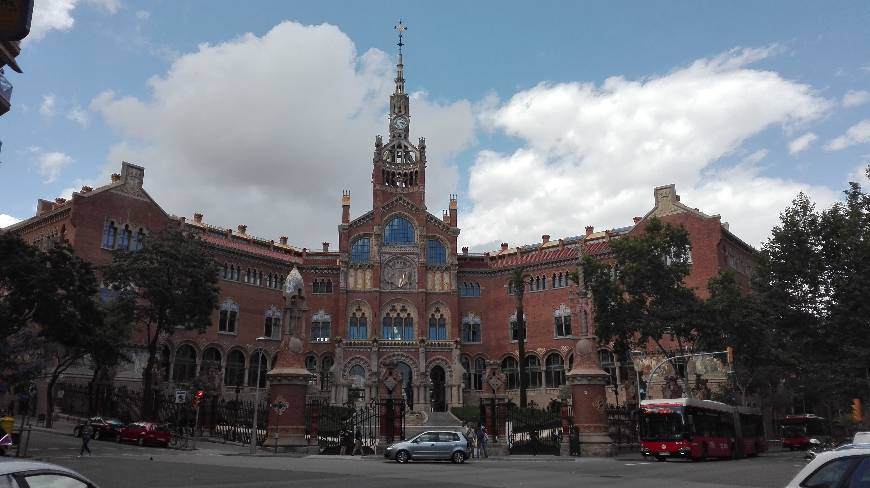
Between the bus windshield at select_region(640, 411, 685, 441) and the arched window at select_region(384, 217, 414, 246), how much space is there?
34.2 meters

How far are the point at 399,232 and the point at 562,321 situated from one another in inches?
641

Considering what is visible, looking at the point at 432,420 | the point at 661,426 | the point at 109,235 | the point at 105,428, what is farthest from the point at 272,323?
the point at 661,426

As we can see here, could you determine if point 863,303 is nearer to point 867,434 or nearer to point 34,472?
point 867,434

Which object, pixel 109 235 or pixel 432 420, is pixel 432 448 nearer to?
pixel 432 420

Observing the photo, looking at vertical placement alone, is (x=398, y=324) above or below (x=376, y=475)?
above

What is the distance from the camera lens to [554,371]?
2272 inches

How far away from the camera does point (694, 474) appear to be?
2061 cm

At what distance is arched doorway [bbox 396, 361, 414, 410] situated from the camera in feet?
184

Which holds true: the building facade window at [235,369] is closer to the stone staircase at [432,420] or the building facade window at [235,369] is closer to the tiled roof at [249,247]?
the tiled roof at [249,247]

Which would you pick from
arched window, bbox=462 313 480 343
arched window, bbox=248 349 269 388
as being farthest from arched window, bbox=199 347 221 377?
arched window, bbox=462 313 480 343

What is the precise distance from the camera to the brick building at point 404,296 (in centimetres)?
5316

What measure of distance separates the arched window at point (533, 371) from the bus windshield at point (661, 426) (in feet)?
96.0

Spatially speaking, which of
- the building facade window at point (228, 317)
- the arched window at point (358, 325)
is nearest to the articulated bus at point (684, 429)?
the arched window at point (358, 325)

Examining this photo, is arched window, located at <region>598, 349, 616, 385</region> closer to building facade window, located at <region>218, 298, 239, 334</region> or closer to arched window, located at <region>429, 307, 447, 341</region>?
arched window, located at <region>429, 307, 447, 341</region>
